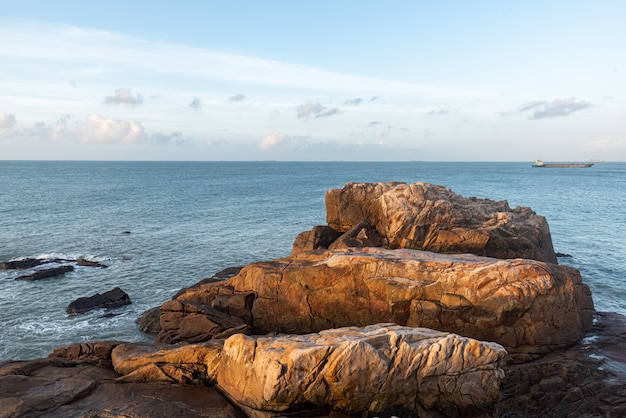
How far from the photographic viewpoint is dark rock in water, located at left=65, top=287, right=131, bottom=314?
29.8 m

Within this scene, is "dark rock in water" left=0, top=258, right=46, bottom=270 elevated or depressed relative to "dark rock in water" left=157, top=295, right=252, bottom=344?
depressed

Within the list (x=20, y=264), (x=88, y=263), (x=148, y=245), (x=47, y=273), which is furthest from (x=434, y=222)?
(x=20, y=264)

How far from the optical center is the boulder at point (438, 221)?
30.3 m

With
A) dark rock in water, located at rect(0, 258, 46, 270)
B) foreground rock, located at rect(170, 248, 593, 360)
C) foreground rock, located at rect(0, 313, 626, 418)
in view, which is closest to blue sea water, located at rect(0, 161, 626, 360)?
dark rock in water, located at rect(0, 258, 46, 270)

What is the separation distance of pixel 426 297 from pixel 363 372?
7.41 m

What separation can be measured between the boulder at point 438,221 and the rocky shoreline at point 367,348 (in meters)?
0.22

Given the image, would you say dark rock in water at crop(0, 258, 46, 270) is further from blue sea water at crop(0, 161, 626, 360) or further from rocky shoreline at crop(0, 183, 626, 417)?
rocky shoreline at crop(0, 183, 626, 417)

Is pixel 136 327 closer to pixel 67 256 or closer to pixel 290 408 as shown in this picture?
pixel 290 408

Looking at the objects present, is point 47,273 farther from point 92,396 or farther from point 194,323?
point 92,396

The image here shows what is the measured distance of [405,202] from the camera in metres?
33.1

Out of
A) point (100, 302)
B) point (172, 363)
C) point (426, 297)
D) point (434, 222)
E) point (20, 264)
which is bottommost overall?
point (100, 302)

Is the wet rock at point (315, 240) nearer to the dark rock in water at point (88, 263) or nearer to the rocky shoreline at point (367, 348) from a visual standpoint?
the rocky shoreline at point (367, 348)

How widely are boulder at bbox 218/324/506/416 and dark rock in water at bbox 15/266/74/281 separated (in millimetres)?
28710

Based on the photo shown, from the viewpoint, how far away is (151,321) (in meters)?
26.6
